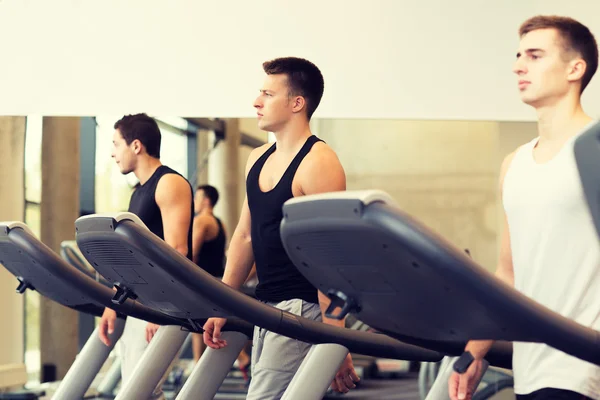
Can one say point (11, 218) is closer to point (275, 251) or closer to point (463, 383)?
point (275, 251)

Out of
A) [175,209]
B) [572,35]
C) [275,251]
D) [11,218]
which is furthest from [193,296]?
[11,218]

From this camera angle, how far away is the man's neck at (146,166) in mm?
3418

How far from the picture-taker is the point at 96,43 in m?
4.36

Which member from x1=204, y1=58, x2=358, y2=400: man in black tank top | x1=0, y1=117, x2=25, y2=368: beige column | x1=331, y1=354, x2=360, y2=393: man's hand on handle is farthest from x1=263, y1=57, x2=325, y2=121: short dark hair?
x1=0, y1=117, x2=25, y2=368: beige column

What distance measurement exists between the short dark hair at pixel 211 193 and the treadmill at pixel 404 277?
2953 millimetres

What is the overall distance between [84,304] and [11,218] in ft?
6.38

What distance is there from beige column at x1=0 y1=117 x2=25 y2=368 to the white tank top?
10.7 ft

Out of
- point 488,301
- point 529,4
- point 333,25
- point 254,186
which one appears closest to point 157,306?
point 254,186

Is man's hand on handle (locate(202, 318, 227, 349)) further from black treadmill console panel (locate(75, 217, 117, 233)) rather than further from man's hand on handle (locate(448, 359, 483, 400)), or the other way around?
man's hand on handle (locate(448, 359, 483, 400))

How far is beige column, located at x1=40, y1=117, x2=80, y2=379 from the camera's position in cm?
450

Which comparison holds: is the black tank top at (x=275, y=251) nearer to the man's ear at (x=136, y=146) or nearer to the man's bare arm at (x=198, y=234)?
the man's ear at (x=136, y=146)

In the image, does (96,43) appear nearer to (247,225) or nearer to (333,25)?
(333,25)

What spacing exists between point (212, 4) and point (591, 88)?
5.90 feet

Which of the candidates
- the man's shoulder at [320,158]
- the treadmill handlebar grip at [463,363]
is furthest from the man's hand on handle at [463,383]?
the man's shoulder at [320,158]
